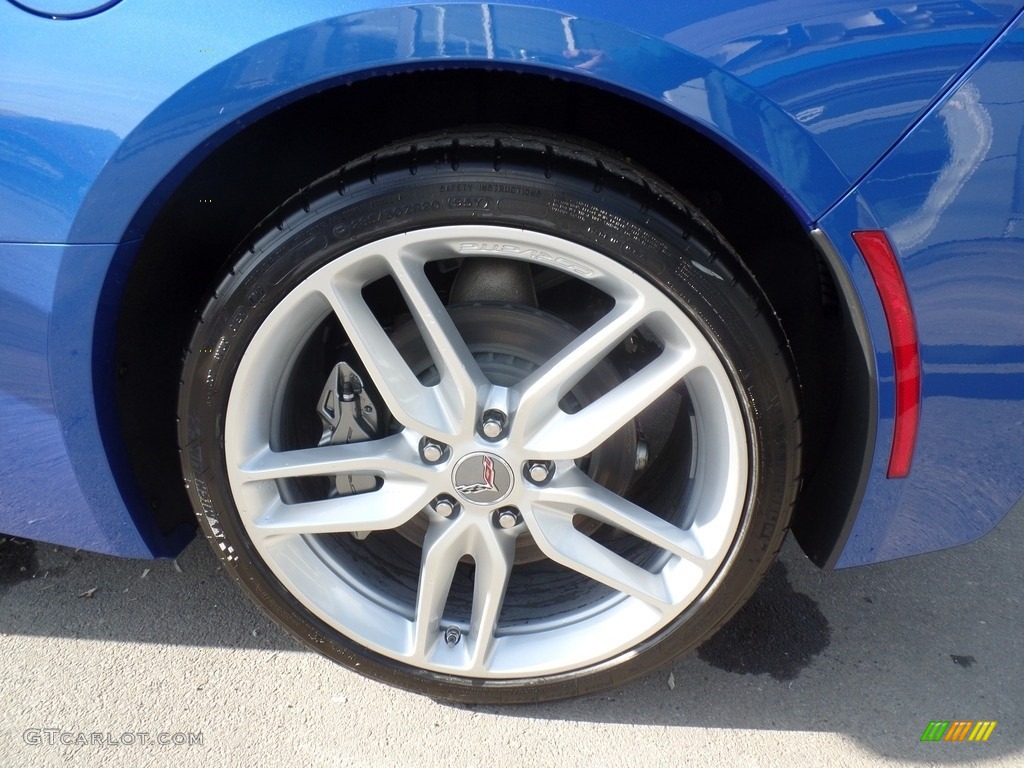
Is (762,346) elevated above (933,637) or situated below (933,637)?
above

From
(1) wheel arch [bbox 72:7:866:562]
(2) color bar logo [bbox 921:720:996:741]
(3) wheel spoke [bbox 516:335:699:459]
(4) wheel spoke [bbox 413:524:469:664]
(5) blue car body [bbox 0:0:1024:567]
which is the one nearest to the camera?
(5) blue car body [bbox 0:0:1024:567]

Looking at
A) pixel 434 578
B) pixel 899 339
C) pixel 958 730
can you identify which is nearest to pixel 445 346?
pixel 434 578

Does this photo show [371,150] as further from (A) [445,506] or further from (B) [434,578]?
(B) [434,578]

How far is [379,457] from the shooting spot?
4.48 feet

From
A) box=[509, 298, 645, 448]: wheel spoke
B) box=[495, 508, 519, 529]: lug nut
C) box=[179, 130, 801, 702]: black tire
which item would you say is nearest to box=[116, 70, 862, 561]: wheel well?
box=[179, 130, 801, 702]: black tire

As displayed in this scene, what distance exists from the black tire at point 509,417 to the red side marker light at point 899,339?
160 millimetres

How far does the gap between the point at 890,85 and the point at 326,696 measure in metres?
1.49

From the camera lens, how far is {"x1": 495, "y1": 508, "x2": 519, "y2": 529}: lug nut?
1383 mm

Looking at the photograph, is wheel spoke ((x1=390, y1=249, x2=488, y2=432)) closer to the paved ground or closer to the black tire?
the black tire

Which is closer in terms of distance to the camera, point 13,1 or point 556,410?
point 13,1

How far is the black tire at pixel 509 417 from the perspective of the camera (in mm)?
1198

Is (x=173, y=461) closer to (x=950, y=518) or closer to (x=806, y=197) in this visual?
(x=806, y=197)

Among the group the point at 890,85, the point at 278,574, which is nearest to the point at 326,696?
the point at 278,574

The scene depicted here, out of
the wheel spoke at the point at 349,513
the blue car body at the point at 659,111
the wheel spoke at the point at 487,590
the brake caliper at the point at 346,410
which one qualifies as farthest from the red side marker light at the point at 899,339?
the brake caliper at the point at 346,410
